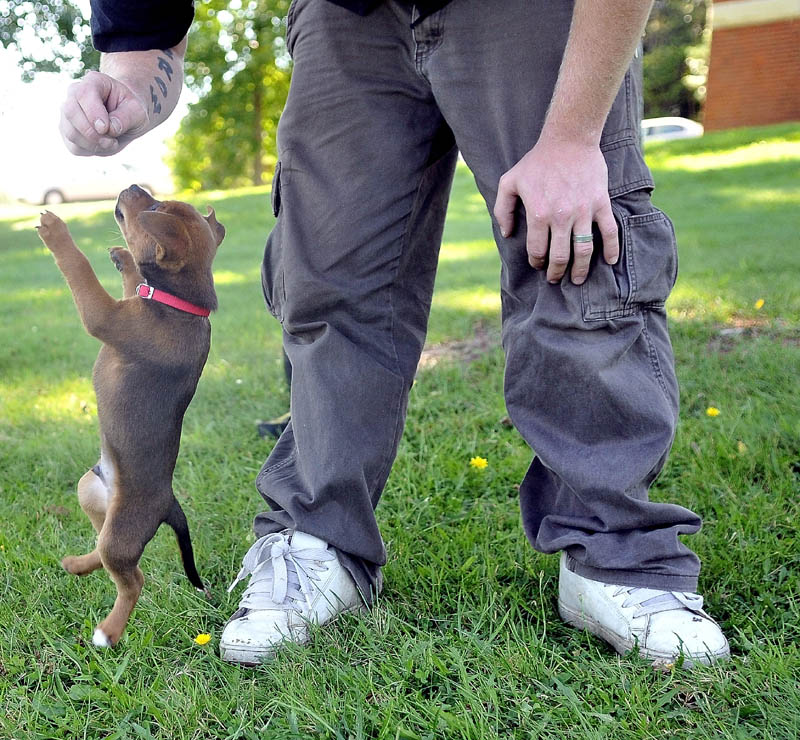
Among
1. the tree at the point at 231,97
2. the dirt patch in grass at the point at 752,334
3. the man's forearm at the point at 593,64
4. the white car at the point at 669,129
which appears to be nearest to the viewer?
the man's forearm at the point at 593,64

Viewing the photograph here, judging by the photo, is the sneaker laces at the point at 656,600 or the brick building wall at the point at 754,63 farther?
the brick building wall at the point at 754,63

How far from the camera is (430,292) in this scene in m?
1.99

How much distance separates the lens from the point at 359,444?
5.96 ft

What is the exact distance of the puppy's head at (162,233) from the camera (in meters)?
1.38

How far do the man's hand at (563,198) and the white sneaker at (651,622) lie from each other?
2.11ft

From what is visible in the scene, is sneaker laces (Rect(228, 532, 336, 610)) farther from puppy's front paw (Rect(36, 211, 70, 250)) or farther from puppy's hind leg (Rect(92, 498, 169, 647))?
puppy's front paw (Rect(36, 211, 70, 250))

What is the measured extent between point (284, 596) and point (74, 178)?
94 cm

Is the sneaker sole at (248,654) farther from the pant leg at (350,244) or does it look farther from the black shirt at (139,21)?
the black shirt at (139,21)

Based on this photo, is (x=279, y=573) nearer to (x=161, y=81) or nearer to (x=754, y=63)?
(x=161, y=81)

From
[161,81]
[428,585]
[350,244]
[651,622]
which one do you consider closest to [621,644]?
[651,622]

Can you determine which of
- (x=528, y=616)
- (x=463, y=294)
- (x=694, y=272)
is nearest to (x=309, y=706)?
(x=528, y=616)

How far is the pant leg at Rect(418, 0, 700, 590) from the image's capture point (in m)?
1.54

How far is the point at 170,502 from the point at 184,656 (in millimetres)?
394

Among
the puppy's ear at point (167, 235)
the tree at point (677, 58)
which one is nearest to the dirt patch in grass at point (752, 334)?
the puppy's ear at point (167, 235)
